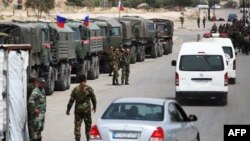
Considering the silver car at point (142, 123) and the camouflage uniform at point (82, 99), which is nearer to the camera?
the silver car at point (142, 123)

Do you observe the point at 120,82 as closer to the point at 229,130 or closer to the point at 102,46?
the point at 102,46

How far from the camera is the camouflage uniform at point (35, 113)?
16172 mm

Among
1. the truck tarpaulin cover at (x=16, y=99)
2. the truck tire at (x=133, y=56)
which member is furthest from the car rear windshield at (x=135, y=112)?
the truck tire at (x=133, y=56)

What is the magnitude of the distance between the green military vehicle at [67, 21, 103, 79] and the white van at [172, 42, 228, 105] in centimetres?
858

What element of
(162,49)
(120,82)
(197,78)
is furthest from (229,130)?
(162,49)

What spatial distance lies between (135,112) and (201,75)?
42.9 feet

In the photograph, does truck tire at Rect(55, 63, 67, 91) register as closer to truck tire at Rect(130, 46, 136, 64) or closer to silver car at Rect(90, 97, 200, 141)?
silver car at Rect(90, 97, 200, 141)

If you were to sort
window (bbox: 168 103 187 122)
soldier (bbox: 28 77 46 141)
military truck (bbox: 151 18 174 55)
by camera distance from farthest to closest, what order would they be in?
military truck (bbox: 151 18 174 55) → soldier (bbox: 28 77 46 141) → window (bbox: 168 103 187 122)

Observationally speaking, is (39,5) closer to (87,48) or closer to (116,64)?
(87,48)

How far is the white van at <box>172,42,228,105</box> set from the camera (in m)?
27.2

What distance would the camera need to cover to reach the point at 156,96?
3030 cm

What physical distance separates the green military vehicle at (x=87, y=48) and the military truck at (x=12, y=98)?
18.6 m

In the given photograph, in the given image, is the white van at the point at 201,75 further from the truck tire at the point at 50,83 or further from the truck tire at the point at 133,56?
the truck tire at the point at 133,56

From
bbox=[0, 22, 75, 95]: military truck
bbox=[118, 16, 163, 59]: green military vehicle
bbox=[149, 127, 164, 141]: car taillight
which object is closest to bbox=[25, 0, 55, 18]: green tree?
bbox=[118, 16, 163, 59]: green military vehicle
